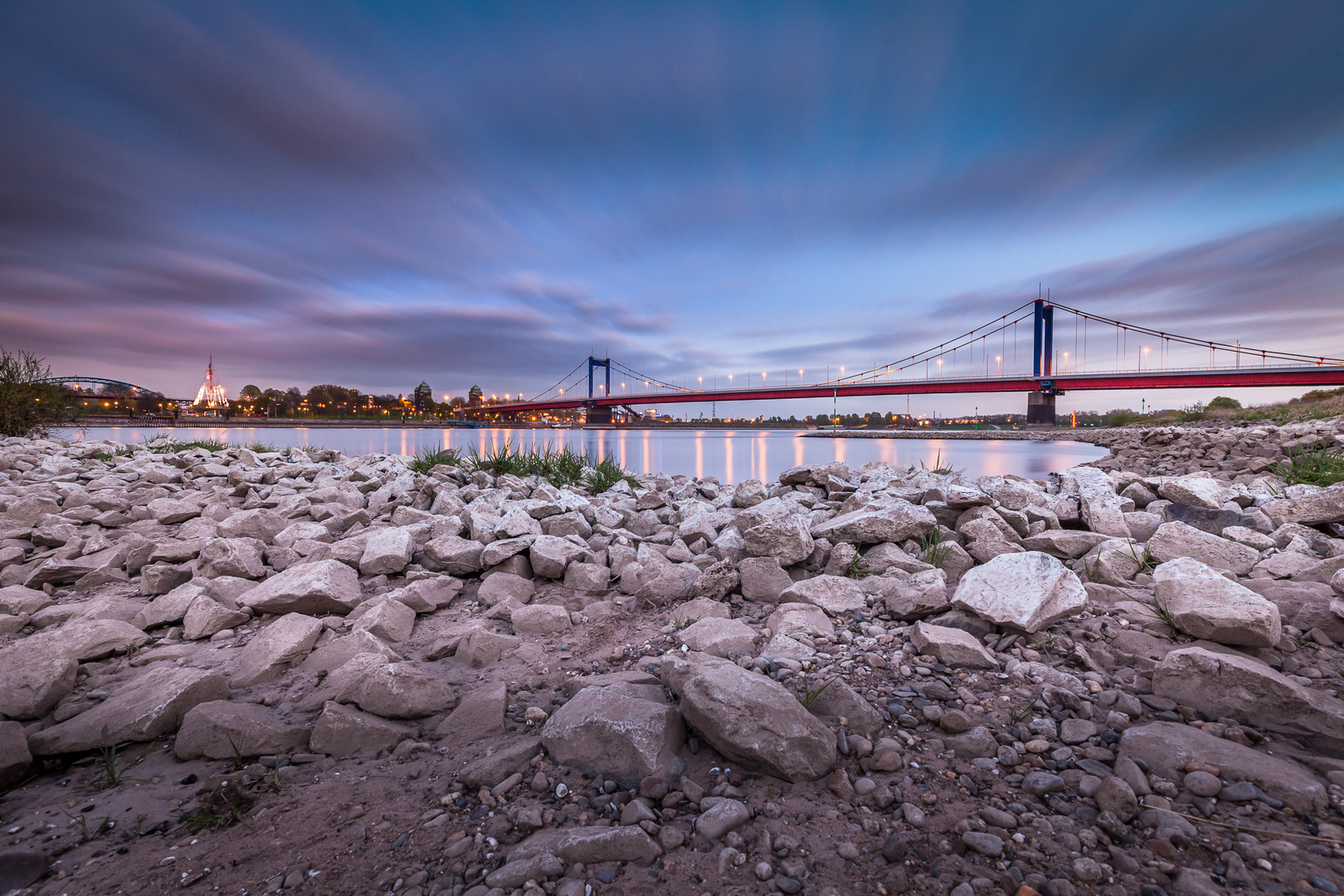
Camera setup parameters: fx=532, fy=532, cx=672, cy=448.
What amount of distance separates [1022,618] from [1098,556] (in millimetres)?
1123

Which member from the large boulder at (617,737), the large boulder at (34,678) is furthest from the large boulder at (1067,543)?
the large boulder at (34,678)

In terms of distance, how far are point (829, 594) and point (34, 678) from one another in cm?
332

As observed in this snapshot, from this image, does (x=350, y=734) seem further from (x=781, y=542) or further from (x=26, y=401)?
(x=26, y=401)

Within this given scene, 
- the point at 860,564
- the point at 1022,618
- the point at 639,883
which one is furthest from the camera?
the point at 860,564

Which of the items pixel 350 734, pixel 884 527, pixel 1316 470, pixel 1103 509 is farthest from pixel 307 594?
pixel 1316 470

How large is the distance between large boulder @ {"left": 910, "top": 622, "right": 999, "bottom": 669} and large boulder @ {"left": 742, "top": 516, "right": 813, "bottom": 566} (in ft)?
3.35

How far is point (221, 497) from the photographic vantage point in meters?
4.95

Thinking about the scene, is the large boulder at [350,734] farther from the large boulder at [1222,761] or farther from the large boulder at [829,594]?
the large boulder at [1222,761]

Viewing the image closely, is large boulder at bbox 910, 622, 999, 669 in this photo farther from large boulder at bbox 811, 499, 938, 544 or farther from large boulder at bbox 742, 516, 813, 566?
large boulder at bbox 811, 499, 938, 544

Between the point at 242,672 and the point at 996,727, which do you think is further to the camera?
the point at 242,672

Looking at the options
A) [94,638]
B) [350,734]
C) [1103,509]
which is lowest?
[350,734]

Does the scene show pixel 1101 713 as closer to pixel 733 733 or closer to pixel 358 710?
pixel 733 733

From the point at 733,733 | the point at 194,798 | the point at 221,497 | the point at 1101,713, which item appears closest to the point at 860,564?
the point at 1101,713

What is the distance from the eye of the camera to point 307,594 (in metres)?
2.83
